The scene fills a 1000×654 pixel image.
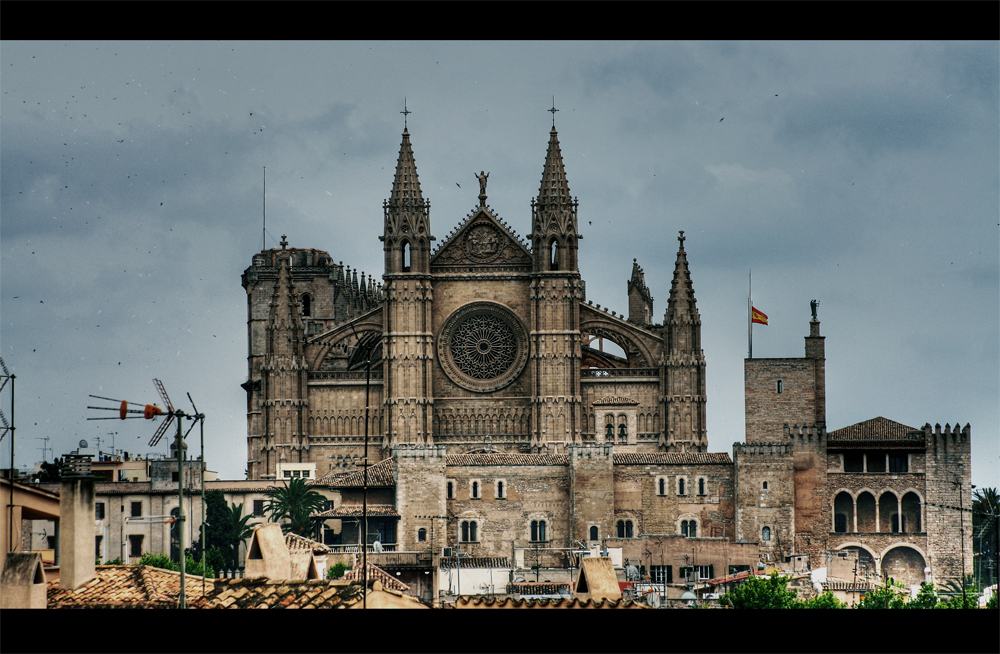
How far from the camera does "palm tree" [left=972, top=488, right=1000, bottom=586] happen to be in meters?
76.1

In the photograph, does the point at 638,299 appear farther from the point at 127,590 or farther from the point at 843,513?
the point at 127,590

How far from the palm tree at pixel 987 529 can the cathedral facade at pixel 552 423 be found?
4.60m

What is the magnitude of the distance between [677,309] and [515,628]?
8179 centimetres

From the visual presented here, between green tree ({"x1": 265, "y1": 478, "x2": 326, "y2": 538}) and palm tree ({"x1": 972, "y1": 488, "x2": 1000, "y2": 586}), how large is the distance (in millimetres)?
31660

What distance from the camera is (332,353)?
9300cm

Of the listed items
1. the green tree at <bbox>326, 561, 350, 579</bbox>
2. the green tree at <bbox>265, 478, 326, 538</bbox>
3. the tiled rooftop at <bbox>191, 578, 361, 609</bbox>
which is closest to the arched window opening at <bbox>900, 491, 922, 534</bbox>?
the green tree at <bbox>265, 478, 326, 538</bbox>

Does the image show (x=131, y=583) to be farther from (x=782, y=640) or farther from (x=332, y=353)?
(x=332, y=353)

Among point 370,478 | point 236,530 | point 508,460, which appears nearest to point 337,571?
point 236,530

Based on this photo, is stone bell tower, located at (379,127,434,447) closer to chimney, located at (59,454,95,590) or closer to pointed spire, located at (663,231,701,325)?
pointed spire, located at (663,231,701,325)

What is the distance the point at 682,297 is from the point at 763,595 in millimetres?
37566

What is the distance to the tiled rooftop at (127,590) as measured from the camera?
89.0 ft

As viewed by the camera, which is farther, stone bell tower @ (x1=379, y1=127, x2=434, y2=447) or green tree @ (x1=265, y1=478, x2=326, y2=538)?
stone bell tower @ (x1=379, y1=127, x2=434, y2=447)

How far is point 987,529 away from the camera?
77125mm

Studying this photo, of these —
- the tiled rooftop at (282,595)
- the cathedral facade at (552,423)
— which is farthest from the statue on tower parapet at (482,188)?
the tiled rooftop at (282,595)
